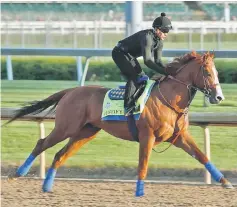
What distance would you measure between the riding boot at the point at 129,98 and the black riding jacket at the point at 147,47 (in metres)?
0.27

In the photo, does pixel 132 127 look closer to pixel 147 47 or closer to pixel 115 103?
pixel 115 103

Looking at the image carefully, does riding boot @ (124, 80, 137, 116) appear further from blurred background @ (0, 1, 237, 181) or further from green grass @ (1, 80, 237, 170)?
green grass @ (1, 80, 237, 170)

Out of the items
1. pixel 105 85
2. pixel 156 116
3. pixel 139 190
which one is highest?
pixel 156 116

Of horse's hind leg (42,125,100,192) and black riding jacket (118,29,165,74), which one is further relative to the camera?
horse's hind leg (42,125,100,192)

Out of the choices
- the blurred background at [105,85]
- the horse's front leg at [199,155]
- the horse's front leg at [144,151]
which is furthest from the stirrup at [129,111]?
the blurred background at [105,85]

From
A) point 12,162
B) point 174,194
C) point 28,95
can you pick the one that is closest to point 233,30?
point 28,95

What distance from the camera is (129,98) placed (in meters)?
7.71

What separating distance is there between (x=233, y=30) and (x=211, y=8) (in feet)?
18.5

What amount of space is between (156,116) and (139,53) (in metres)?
0.74

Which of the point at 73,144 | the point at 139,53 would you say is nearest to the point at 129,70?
the point at 139,53

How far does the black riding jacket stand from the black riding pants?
6 centimetres

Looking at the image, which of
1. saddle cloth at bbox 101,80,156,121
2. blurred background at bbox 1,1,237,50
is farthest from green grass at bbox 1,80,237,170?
blurred background at bbox 1,1,237,50

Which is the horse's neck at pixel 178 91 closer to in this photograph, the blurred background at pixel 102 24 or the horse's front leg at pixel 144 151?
the horse's front leg at pixel 144 151

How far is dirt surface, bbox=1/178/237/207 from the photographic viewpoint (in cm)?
715
